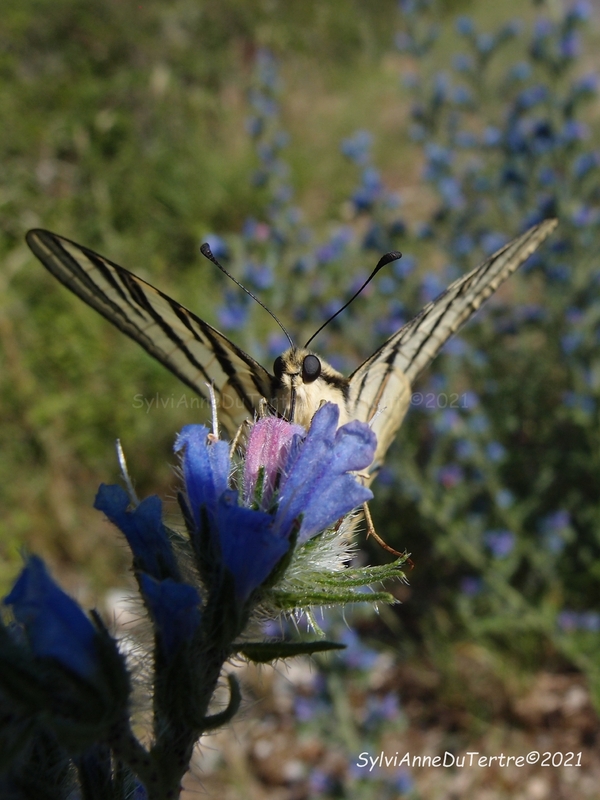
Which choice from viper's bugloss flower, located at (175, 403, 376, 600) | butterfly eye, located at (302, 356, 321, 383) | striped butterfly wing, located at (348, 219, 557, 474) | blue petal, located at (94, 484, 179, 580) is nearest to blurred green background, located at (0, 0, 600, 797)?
striped butterfly wing, located at (348, 219, 557, 474)

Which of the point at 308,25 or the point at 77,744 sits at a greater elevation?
the point at 308,25

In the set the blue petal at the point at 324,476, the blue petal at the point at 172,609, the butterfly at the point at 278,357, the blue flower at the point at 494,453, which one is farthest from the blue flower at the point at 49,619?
the blue flower at the point at 494,453

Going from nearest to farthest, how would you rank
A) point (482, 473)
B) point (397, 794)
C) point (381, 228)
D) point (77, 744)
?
1. point (77, 744)
2. point (397, 794)
3. point (482, 473)
4. point (381, 228)

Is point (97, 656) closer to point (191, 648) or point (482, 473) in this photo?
point (191, 648)

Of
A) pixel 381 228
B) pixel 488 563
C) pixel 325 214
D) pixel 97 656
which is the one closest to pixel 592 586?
pixel 488 563

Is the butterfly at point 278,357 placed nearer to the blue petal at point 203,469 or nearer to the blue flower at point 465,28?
the blue petal at point 203,469

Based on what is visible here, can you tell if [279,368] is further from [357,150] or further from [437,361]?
[357,150]
